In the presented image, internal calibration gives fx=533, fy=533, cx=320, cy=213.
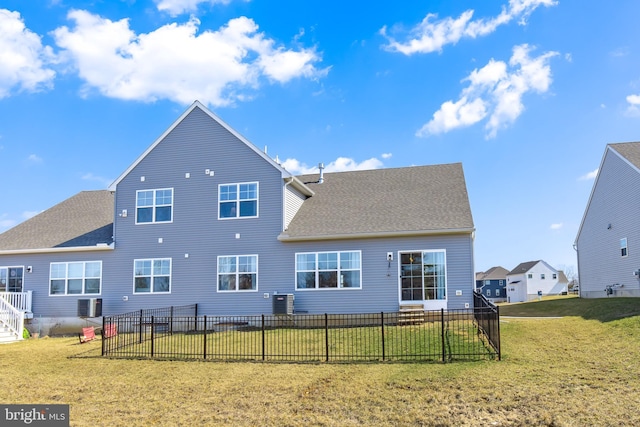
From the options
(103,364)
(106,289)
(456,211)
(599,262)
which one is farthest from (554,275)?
(103,364)

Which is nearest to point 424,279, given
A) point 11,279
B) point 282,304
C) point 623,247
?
point 282,304

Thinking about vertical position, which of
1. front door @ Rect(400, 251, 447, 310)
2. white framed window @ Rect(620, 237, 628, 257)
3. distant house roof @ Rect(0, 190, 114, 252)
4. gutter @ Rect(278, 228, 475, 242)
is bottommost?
front door @ Rect(400, 251, 447, 310)

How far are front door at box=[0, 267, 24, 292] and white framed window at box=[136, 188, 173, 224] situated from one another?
20.6 feet

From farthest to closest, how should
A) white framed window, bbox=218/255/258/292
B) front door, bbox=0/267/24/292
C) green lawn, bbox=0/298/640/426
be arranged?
front door, bbox=0/267/24/292 < white framed window, bbox=218/255/258/292 < green lawn, bbox=0/298/640/426

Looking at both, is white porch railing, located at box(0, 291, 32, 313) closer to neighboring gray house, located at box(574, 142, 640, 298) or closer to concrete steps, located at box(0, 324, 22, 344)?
concrete steps, located at box(0, 324, 22, 344)

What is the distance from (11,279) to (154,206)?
303 inches

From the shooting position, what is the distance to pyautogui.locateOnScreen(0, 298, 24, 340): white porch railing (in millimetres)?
20594

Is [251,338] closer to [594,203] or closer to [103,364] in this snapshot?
[103,364]

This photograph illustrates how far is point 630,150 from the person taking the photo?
24531 millimetres

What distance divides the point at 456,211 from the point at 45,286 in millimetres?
17818

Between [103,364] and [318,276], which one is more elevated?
[318,276]

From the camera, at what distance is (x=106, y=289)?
2267 centimetres

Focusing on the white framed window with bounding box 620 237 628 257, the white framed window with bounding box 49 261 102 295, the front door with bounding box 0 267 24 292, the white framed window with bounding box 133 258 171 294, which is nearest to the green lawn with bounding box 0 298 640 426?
the white framed window with bounding box 133 258 171 294

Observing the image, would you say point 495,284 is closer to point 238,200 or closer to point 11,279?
point 238,200
